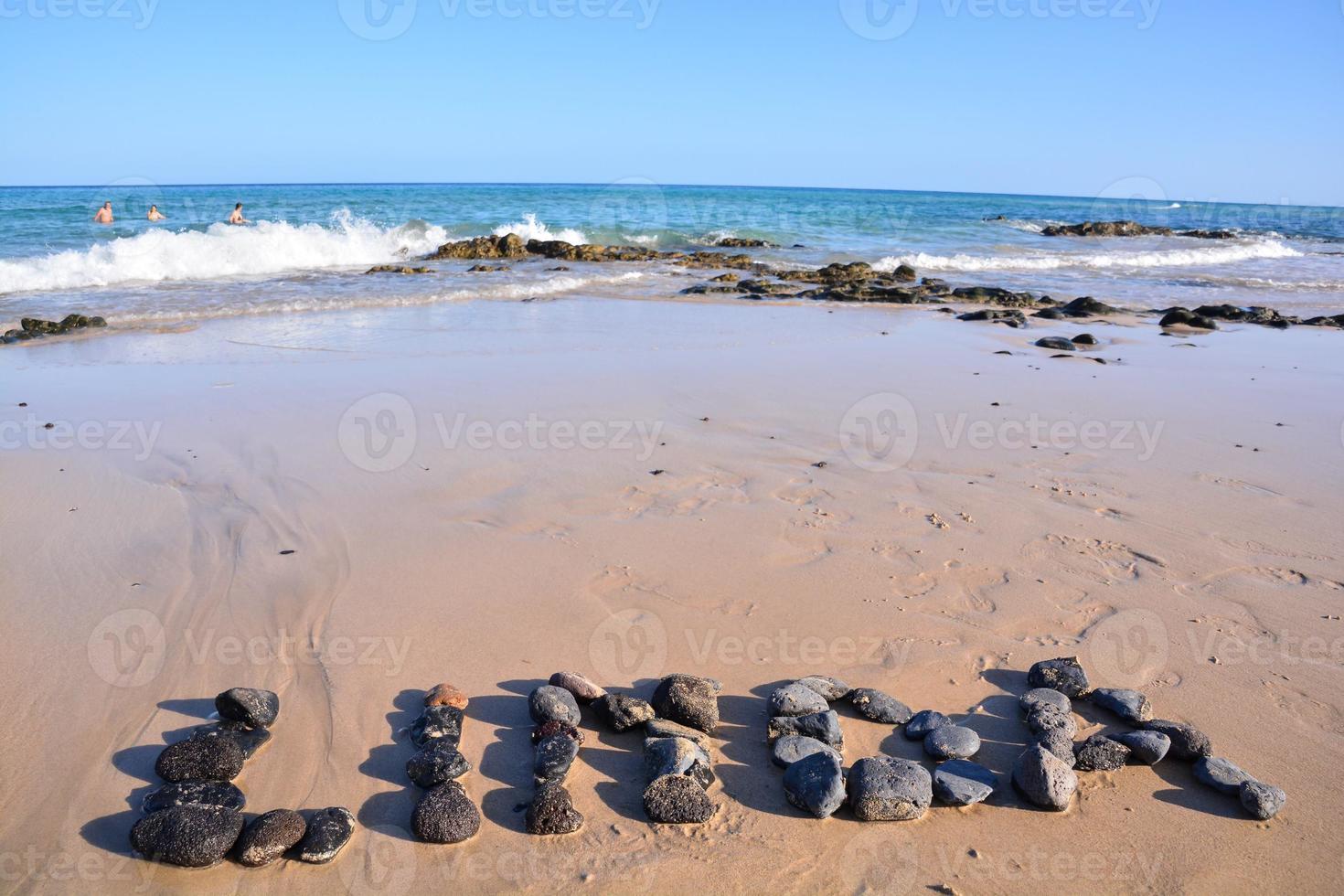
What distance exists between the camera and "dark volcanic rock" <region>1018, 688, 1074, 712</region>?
3135 mm

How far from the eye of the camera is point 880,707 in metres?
3.15

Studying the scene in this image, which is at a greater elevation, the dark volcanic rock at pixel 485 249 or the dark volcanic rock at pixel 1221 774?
the dark volcanic rock at pixel 485 249

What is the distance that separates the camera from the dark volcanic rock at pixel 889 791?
2656 millimetres

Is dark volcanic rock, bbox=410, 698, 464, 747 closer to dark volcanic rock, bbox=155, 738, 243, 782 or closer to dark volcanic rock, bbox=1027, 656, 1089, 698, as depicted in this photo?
dark volcanic rock, bbox=155, 738, 243, 782

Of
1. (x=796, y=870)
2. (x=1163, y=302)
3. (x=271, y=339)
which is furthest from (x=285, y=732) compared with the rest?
(x=1163, y=302)

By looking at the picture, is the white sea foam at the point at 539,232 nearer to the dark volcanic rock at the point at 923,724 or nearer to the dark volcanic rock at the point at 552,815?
the dark volcanic rock at the point at 923,724

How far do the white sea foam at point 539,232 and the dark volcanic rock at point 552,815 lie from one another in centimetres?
2573

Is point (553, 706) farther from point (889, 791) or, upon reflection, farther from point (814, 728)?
point (889, 791)

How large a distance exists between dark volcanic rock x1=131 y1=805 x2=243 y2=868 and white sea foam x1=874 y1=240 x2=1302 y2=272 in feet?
64.8

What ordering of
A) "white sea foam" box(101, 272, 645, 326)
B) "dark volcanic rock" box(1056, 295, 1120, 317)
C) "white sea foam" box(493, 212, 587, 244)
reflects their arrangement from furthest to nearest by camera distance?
"white sea foam" box(493, 212, 587, 244) < "dark volcanic rock" box(1056, 295, 1120, 317) < "white sea foam" box(101, 272, 645, 326)

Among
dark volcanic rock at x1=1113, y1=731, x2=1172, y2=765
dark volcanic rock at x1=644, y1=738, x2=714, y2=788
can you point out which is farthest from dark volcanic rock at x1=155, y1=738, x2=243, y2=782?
dark volcanic rock at x1=1113, y1=731, x2=1172, y2=765

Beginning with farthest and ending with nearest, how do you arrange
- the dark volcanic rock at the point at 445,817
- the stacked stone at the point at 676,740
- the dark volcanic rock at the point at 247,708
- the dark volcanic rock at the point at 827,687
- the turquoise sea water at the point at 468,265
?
the turquoise sea water at the point at 468,265, the dark volcanic rock at the point at 827,687, the dark volcanic rock at the point at 247,708, the stacked stone at the point at 676,740, the dark volcanic rock at the point at 445,817

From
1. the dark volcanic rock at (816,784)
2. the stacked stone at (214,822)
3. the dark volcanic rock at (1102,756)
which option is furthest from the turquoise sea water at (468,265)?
the dark volcanic rock at (1102,756)

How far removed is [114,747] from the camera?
2.90m
